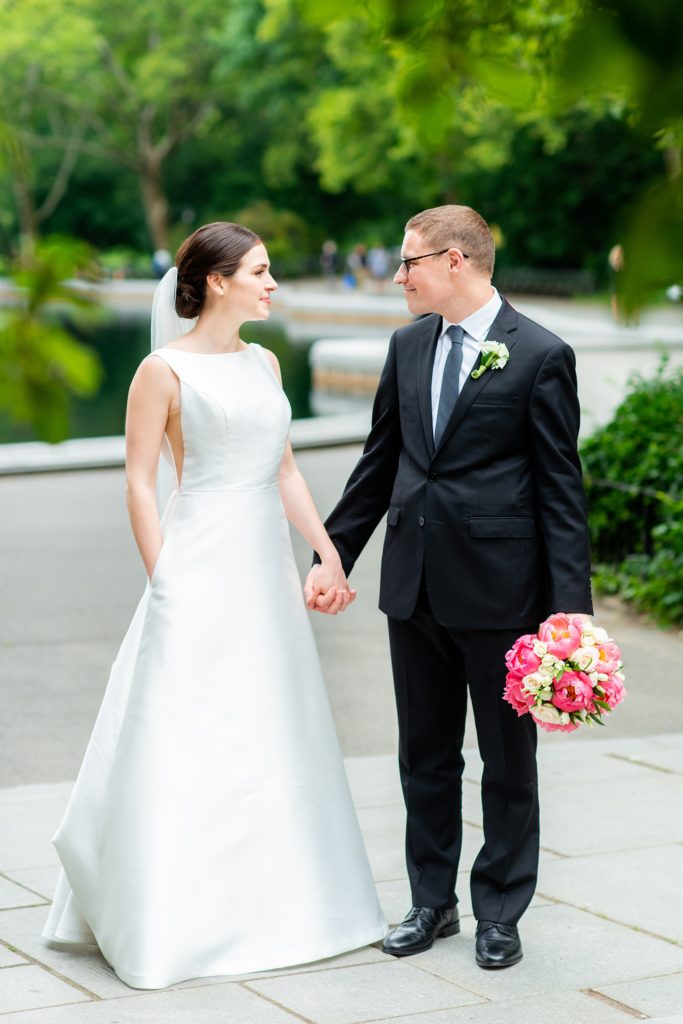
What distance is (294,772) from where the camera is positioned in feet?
14.3

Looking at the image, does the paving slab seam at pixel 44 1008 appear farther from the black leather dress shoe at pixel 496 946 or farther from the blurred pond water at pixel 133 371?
the blurred pond water at pixel 133 371

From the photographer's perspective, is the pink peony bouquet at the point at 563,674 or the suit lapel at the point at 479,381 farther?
the suit lapel at the point at 479,381

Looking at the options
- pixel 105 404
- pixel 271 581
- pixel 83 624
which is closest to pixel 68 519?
pixel 83 624

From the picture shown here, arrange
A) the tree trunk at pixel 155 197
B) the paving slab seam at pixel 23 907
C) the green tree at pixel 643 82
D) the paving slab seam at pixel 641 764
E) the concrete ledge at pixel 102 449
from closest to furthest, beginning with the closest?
the green tree at pixel 643 82 < the paving slab seam at pixel 23 907 < the paving slab seam at pixel 641 764 < the concrete ledge at pixel 102 449 < the tree trunk at pixel 155 197

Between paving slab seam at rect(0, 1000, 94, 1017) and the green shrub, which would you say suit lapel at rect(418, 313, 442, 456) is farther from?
the green shrub

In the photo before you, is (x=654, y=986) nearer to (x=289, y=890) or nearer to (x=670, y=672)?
(x=289, y=890)

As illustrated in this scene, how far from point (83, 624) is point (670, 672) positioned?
10.9ft

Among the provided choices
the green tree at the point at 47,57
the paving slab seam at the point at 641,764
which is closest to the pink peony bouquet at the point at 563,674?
A: the paving slab seam at the point at 641,764

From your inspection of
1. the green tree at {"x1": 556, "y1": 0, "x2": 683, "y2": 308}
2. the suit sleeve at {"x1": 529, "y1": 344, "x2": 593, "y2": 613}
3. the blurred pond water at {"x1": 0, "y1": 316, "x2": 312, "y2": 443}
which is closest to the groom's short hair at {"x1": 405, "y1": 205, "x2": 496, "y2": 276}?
the suit sleeve at {"x1": 529, "y1": 344, "x2": 593, "y2": 613}

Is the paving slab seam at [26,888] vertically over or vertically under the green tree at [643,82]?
under

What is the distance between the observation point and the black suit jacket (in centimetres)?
407

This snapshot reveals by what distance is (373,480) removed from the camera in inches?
178

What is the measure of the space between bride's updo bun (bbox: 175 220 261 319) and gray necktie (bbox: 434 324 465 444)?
64cm

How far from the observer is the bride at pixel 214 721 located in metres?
4.18
